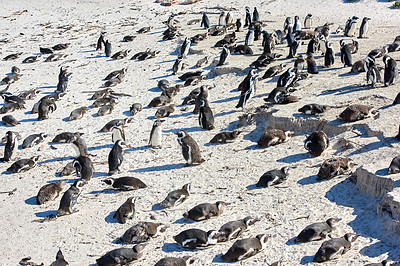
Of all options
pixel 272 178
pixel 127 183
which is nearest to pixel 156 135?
pixel 127 183

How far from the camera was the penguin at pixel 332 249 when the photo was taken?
5.20m

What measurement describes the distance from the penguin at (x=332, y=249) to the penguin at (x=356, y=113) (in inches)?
141

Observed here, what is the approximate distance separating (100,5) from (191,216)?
2345cm

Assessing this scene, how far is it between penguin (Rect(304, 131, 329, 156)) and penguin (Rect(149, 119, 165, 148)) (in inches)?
122

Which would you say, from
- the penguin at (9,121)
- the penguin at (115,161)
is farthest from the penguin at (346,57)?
the penguin at (9,121)

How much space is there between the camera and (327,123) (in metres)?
8.75

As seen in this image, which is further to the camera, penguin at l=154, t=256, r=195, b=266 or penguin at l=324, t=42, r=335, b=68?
penguin at l=324, t=42, r=335, b=68

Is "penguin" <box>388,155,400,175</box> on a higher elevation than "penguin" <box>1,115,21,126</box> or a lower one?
higher

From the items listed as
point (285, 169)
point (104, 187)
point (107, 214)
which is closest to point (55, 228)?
point (107, 214)

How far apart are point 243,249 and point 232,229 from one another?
0.54 meters

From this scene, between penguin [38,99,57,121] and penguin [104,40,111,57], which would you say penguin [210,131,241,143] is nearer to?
penguin [38,99,57,121]

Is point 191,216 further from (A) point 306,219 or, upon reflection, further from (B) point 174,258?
(A) point 306,219

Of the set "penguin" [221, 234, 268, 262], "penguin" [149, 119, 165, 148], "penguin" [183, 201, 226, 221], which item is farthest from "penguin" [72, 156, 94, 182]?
"penguin" [221, 234, 268, 262]

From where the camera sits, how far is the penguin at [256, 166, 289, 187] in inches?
283
